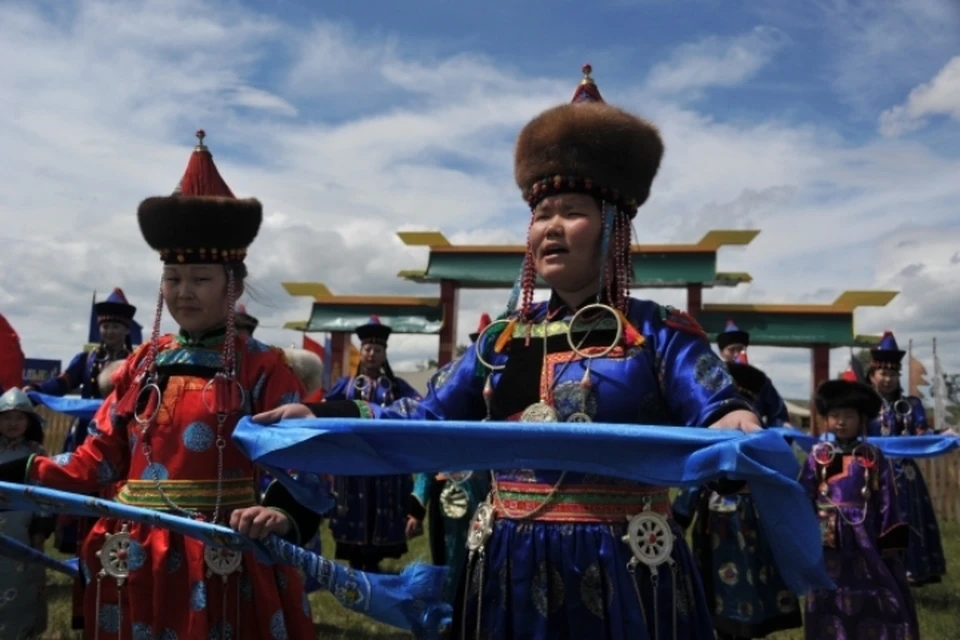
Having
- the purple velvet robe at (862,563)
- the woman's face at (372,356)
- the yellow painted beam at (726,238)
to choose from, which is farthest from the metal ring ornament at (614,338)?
the yellow painted beam at (726,238)

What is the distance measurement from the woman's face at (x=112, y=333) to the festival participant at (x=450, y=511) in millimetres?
3313

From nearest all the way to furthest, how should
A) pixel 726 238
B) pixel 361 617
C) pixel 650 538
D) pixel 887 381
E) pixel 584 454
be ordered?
pixel 584 454, pixel 650 538, pixel 361 617, pixel 887 381, pixel 726 238

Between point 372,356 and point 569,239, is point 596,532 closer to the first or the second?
point 569,239

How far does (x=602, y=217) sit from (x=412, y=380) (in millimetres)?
27914

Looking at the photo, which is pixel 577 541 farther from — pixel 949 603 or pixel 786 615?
pixel 949 603

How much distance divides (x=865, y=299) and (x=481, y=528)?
14.3 metres

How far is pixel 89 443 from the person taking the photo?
3.60 metres

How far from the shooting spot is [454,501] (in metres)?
6.85

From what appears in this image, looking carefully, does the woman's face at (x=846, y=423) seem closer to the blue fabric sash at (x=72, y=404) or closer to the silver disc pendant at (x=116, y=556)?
the silver disc pendant at (x=116, y=556)

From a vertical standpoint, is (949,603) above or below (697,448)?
below

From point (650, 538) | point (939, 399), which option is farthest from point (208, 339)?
point (939, 399)

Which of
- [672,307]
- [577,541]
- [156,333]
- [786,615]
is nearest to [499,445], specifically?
[577,541]

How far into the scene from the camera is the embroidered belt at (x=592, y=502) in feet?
8.53

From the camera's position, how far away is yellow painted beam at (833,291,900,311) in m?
15.5
